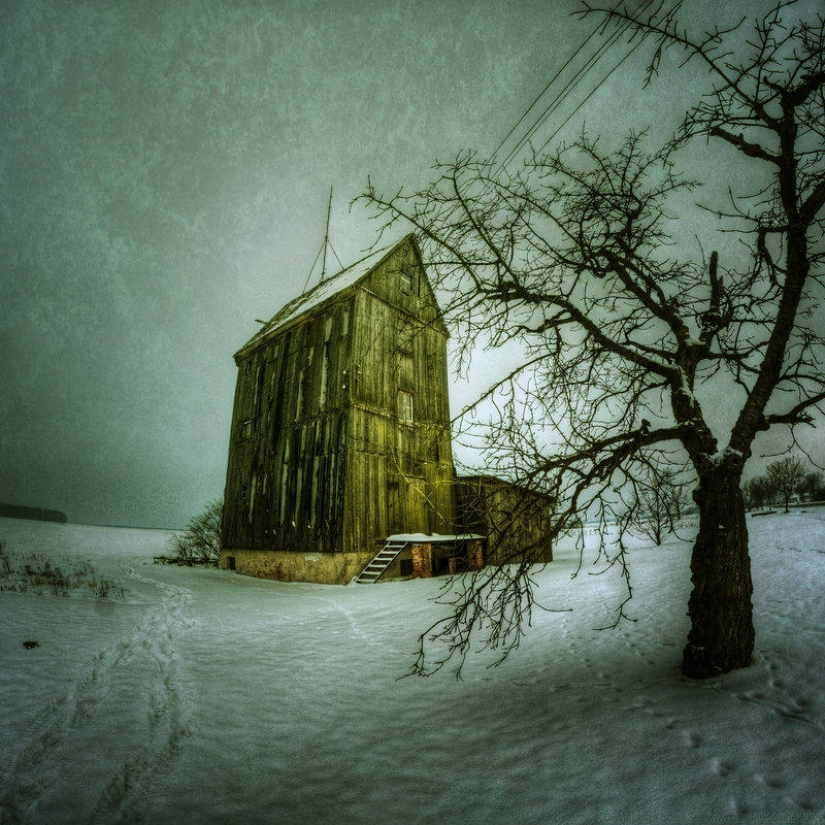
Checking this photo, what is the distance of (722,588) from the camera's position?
12.0ft

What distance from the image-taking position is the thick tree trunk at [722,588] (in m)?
3.67

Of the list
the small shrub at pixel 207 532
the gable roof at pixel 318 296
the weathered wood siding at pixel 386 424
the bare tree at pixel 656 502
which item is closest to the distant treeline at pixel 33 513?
the small shrub at pixel 207 532

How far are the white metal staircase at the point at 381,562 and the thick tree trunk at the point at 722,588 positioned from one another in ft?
29.8

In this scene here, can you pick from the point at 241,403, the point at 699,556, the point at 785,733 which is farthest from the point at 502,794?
the point at 241,403

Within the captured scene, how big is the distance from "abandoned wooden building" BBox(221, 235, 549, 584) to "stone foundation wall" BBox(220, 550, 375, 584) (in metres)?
0.04

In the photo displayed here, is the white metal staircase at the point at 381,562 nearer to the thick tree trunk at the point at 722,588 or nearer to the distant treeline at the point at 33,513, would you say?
the thick tree trunk at the point at 722,588

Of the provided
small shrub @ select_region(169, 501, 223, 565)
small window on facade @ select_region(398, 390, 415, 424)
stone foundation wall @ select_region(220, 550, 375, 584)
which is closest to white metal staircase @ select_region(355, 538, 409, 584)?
stone foundation wall @ select_region(220, 550, 375, 584)

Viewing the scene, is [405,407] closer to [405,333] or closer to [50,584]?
[405,333]

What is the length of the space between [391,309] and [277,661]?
12102mm

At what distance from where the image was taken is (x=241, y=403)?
694 inches

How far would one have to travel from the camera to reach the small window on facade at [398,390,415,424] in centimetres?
1452

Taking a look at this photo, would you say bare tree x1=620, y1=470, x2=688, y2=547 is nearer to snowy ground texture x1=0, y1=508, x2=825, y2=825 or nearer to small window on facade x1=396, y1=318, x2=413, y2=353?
snowy ground texture x1=0, y1=508, x2=825, y2=825

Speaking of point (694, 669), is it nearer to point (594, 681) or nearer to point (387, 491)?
point (594, 681)

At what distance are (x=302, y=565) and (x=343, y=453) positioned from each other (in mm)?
3920
